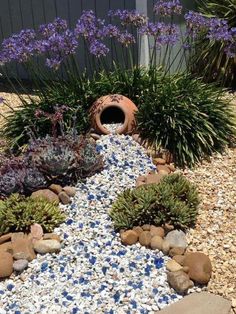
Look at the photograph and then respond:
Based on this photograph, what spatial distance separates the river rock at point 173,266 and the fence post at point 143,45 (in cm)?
377

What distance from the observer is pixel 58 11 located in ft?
26.0

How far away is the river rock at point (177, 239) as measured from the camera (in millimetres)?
3934

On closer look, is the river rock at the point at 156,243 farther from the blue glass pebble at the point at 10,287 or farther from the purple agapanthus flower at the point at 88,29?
the purple agapanthus flower at the point at 88,29

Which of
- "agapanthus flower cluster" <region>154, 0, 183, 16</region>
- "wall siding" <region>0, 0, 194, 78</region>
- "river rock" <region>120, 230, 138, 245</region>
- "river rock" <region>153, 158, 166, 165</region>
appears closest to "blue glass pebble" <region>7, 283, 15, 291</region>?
"river rock" <region>120, 230, 138, 245</region>

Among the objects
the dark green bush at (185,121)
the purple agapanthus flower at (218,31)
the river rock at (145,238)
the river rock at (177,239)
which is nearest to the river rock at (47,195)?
the river rock at (145,238)

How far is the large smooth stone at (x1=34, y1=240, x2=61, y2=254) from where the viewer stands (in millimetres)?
3959

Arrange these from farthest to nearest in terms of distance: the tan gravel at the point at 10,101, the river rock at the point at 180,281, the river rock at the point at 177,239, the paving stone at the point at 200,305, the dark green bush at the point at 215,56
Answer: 1. the dark green bush at the point at 215,56
2. the tan gravel at the point at 10,101
3. the river rock at the point at 177,239
4. the river rock at the point at 180,281
5. the paving stone at the point at 200,305

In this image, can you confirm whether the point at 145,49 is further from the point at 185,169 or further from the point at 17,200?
the point at 17,200

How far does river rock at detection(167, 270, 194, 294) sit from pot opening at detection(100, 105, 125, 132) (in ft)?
7.12

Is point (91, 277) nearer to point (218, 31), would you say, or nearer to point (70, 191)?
point (70, 191)

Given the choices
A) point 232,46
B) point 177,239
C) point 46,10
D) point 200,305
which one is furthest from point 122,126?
point 46,10

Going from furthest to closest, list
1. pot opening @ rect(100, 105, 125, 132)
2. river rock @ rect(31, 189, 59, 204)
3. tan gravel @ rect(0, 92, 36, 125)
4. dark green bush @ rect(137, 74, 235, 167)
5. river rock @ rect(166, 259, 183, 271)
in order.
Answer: tan gravel @ rect(0, 92, 36, 125) < pot opening @ rect(100, 105, 125, 132) < dark green bush @ rect(137, 74, 235, 167) < river rock @ rect(31, 189, 59, 204) < river rock @ rect(166, 259, 183, 271)

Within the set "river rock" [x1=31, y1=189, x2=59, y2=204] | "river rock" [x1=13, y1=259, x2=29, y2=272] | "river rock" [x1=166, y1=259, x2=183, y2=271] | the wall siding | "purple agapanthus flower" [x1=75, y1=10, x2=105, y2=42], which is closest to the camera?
"river rock" [x1=166, y1=259, x2=183, y2=271]

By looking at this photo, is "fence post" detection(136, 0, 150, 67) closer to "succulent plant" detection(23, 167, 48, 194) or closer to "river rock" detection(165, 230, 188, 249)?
"succulent plant" detection(23, 167, 48, 194)
